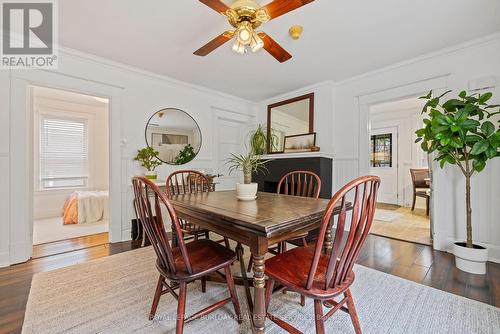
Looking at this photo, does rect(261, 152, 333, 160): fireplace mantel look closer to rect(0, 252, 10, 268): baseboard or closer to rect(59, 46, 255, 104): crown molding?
rect(59, 46, 255, 104): crown molding

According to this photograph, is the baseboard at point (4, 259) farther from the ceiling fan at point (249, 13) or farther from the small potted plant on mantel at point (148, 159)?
the ceiling fan at point (249, 13)

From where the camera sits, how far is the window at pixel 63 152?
436 centimetres

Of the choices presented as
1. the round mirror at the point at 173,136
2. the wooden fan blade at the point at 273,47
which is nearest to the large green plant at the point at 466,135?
the wooden fan blade at the point at 273,47

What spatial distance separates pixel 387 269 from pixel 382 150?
14.8 ft

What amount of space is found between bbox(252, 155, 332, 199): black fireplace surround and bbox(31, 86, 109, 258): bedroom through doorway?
2.69 metres

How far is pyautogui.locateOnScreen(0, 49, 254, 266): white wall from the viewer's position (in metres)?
2.30

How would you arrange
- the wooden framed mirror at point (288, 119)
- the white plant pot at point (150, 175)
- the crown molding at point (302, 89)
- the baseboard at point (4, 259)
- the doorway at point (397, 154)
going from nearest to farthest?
1. the baseboard at point (4, 259)
2. the white plant pot at point (150, 175)
3. the crown molding at point (302, 89)
4. the wooden framed mirror at point (288, 119)
5. the doorway at point (397, 154)

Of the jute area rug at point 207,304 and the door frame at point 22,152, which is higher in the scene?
the door frame at point 22,152

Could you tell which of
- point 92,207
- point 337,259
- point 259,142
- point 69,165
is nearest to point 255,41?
point 337,259

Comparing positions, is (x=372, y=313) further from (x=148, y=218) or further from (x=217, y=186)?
(x=217, y=186)

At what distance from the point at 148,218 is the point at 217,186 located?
118 inches

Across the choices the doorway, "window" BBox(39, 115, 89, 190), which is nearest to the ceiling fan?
the doorway

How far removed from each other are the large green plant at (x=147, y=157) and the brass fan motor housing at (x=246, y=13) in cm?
214

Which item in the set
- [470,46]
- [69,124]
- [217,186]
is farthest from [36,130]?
[470,46]
